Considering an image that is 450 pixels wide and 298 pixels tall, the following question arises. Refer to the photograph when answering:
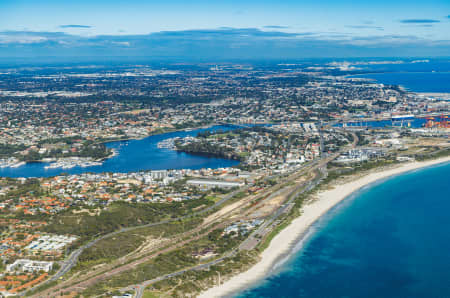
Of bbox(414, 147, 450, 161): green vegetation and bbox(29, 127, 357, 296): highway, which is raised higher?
bbox(414, 147, 450, 161): green vegetation

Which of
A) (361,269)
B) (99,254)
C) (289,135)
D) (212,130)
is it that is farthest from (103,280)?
(212,130)

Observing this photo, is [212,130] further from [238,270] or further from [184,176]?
[238,270]

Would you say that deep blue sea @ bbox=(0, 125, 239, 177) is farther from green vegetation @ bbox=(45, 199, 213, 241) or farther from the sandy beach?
the sandy beach

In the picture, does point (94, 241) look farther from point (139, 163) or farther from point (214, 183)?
point (139, 163)

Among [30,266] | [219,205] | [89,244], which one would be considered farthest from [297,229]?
[30,266]

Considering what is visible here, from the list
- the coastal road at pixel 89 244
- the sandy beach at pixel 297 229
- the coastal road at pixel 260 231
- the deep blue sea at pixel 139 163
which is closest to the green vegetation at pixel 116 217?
the coastal road at pixel 89 244

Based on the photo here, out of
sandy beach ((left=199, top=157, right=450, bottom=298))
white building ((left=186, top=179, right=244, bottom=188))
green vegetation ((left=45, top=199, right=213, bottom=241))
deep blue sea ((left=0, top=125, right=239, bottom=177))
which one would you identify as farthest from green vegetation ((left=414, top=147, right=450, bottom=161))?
green vegetation ((left=45, top=199, right=213, bottom=241))
